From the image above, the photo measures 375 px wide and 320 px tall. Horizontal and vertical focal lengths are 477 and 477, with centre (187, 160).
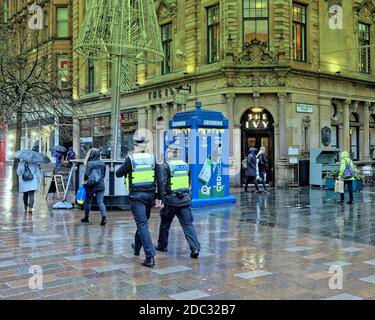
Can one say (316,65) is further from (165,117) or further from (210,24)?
(165,117)

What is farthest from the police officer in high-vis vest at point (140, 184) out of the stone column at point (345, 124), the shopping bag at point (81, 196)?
the stone column at point (345, 124)

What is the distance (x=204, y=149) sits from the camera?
551 inches

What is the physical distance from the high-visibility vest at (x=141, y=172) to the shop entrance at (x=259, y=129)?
15215 millimetres

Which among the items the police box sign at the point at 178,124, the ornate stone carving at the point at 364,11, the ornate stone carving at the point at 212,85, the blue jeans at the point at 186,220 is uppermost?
the ornate stone carving at the point at 364,11

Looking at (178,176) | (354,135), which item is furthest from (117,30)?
(354,135)

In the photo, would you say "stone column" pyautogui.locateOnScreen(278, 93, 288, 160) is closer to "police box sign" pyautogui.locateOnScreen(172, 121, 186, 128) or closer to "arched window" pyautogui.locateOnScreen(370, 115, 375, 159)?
"arched window" pyautogui.locateOnScreen(370, 115, 375, 159)

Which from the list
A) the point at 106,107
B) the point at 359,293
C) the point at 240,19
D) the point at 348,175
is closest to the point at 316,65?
the point at 240,19

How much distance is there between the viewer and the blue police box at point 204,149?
13.8m

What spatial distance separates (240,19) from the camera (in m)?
22.0

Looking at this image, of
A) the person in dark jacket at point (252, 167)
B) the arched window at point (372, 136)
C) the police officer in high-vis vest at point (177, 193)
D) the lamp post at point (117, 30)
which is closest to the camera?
the police officer in high-vis vest at point (177, 193)

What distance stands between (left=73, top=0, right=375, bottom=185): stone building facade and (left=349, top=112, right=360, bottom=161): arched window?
5 centimetres

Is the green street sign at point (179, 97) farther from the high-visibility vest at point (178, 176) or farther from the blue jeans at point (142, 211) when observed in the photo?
the blue jeans at point (142, 211)

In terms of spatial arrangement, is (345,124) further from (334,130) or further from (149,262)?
(149,262)

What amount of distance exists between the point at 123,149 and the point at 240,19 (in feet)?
36.6
